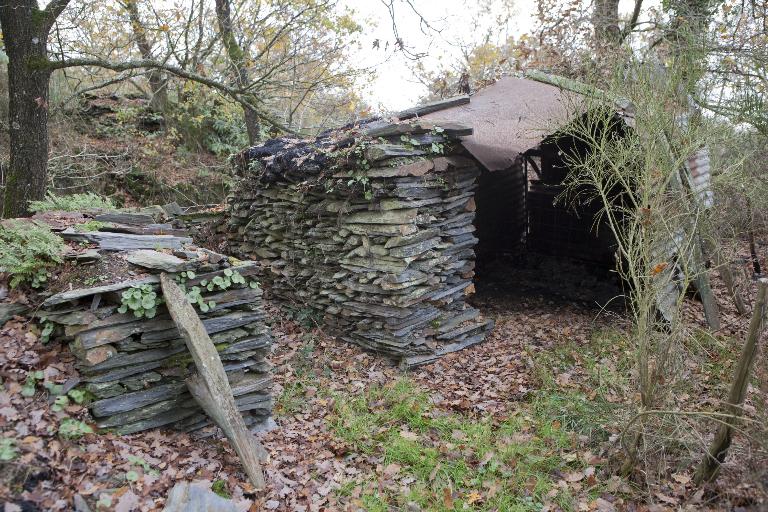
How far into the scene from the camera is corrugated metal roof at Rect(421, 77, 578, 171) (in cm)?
671

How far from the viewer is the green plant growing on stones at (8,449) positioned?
2.96 m

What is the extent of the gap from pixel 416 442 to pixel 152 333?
251cm

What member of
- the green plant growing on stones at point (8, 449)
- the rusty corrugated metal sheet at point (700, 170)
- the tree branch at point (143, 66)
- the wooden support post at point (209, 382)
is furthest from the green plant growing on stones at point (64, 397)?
the rusty corrugated metal sheet at point (700, 170)

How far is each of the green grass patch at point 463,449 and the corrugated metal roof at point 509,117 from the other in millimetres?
3077

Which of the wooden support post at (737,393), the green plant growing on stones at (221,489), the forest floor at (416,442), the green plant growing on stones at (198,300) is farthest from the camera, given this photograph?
the green plant growing on stones at (198,300)

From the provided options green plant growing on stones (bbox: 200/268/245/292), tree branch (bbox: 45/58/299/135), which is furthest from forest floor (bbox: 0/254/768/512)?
tree branch (bbox: 45/58/299/135)

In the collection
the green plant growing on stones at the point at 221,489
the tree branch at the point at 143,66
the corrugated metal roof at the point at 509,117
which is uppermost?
the tree branch at the point at 143,66

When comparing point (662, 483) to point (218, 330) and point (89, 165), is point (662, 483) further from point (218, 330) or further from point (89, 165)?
point (89, 165)

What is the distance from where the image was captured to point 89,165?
33.5 ft

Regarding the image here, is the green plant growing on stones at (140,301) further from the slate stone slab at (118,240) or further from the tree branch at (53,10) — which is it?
the tree branch at (53,10)

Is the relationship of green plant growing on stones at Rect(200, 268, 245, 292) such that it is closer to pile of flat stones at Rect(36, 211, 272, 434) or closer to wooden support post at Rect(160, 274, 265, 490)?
pile of flat stones at Rect(36, 211, 272, 434)

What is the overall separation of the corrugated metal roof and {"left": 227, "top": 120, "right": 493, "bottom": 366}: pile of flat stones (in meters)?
0.42

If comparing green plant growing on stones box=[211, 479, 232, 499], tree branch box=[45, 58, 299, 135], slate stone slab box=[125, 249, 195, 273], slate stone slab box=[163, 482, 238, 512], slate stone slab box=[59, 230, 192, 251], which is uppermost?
tree branch box=[45, 58, 299, 135]

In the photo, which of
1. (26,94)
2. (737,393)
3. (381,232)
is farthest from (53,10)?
(737,393)
